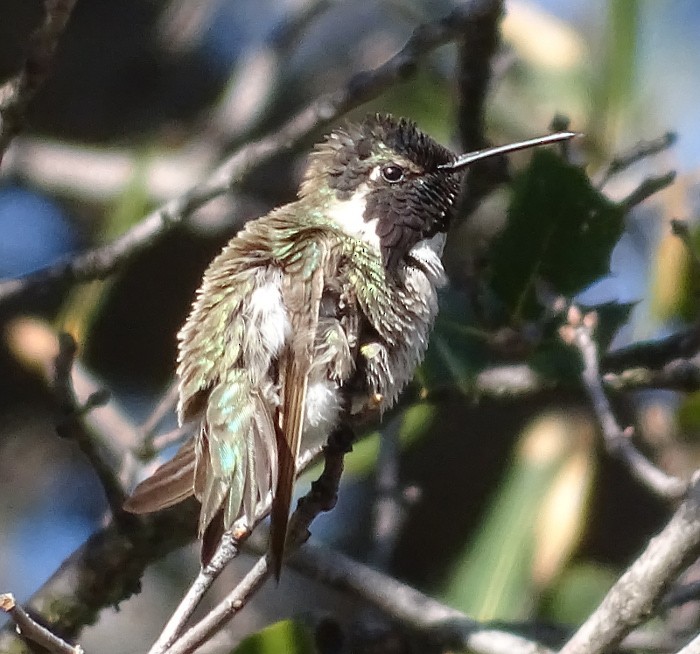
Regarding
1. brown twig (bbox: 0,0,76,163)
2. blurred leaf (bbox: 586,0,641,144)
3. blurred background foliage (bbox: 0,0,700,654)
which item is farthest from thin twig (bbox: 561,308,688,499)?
brown twig (bbox: 0,0,76,163)

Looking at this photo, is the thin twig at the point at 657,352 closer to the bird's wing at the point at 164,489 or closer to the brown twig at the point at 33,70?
the bird's wing at the point at 164,489

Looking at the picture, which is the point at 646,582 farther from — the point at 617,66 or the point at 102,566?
the point at 617,66

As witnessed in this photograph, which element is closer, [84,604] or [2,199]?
[84,604]

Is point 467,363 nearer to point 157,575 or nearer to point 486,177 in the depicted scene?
Answer: point 486,177

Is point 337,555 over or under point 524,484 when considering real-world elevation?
under

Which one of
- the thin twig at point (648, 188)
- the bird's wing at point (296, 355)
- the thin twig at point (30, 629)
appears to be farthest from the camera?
the thin twig at point (648, 188)

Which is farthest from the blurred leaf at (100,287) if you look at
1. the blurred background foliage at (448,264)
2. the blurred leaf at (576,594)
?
the blurred leaf at (576,594)

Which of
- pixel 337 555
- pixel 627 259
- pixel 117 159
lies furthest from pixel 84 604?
pixel 627 259
